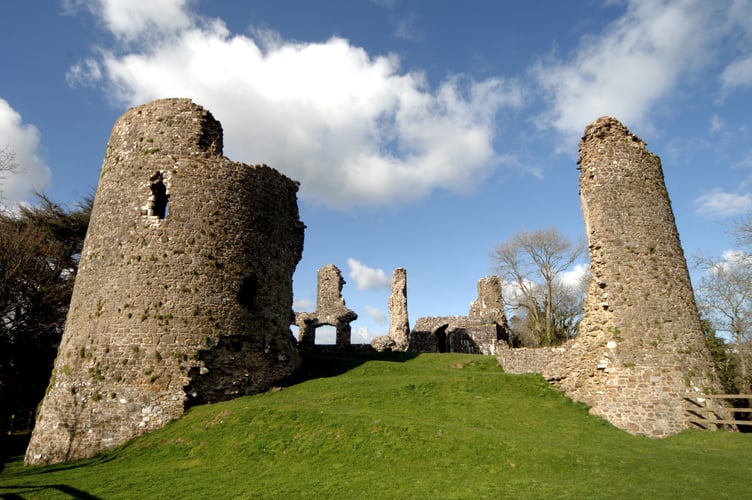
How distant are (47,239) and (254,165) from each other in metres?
18.5

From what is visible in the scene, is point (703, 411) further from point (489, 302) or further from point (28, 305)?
point (28, 305)

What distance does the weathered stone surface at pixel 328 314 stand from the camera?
33.1 meters

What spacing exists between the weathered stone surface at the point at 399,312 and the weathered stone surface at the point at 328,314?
3099mm

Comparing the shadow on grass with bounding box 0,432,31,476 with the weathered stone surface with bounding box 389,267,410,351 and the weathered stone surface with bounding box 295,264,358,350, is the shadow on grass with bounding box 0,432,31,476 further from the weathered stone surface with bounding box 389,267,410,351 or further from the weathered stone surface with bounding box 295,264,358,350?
the weathered stone surface with bounding box 389,267,410,351

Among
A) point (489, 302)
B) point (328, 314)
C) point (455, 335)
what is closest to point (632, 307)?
point (489, 302)

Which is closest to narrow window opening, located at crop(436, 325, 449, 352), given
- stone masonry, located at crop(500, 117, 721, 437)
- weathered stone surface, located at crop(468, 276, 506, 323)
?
weathered stone surface, located at crop(468, 276, 506, 323)

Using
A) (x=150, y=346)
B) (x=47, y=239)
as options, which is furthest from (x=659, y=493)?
(x=47, y=239)

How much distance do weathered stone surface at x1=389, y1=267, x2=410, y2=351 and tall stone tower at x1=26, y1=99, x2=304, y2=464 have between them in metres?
16.4

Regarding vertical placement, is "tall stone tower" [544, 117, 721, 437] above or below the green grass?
above

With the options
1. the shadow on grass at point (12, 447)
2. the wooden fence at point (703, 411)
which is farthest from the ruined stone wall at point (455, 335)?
the shadow on grass at point (12, 447)

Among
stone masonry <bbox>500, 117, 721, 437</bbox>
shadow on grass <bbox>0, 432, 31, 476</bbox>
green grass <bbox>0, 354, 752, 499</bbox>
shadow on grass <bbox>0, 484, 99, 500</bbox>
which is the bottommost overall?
shadow on grass <bbox>0, 432, 31, 476</bbox>

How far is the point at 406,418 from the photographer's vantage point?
1251 centimetres

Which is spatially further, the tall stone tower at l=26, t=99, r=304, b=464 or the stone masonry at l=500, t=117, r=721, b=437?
the tall stone tower at l=26, t=99, r=304, b=464

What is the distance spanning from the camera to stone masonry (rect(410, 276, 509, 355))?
32594 millimetres
